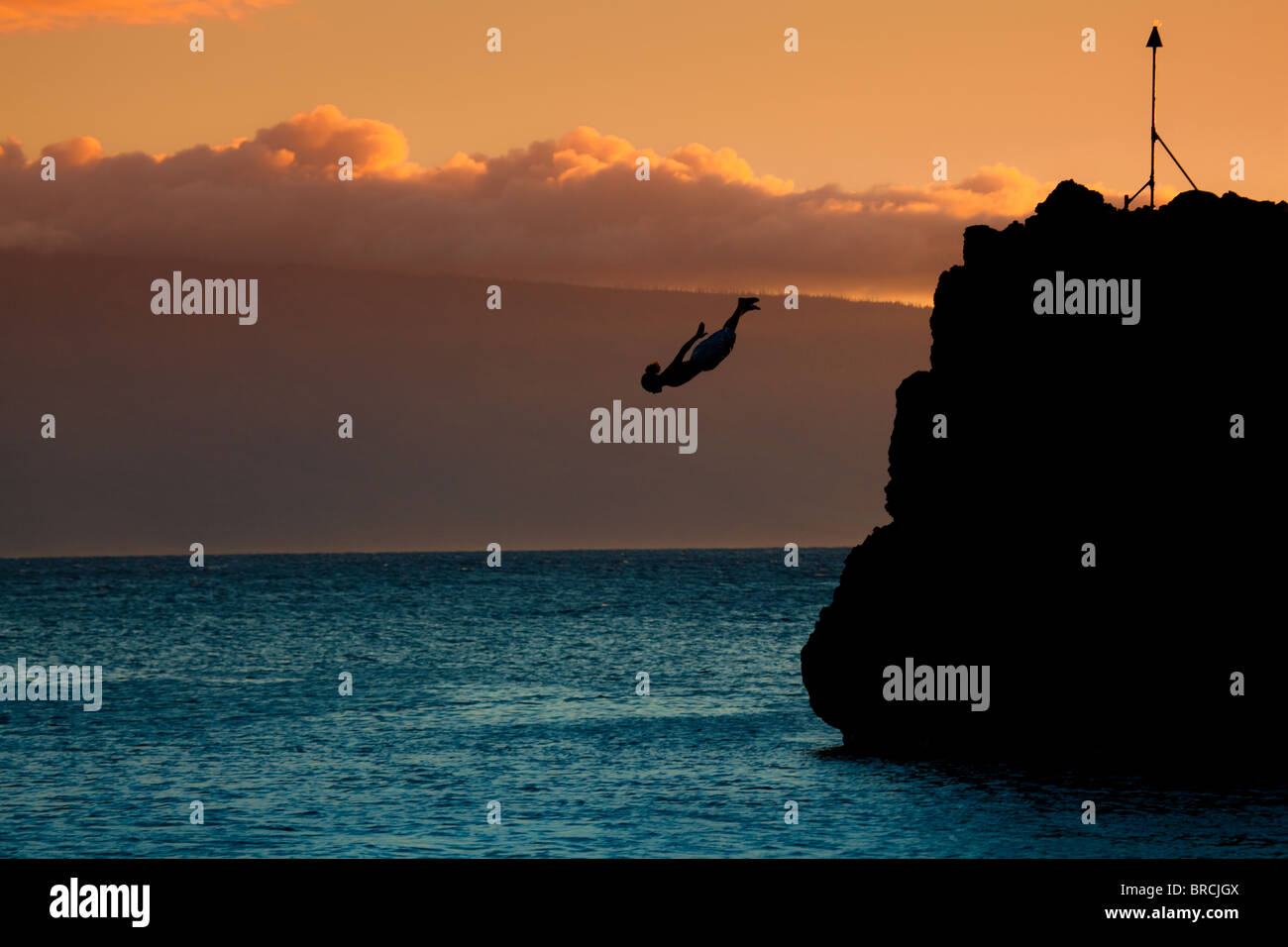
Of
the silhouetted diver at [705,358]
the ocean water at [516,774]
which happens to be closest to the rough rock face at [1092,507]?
the ocean water at [516,774]

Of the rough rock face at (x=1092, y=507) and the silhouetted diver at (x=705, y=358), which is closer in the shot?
the silhouetted diver at (x=705, y=358)

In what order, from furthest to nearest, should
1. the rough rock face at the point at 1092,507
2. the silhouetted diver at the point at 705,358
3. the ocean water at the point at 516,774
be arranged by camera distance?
1. the rough rock face at the point at 1092,507
2. the ocean water at the point at 516,774
3. the silhouetted diver at the point at 705,358

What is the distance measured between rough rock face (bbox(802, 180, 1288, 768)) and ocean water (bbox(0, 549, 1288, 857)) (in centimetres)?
206

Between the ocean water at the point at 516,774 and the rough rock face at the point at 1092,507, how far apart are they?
2.06 m

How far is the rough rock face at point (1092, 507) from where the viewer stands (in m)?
34.2

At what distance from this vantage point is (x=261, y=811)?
110 feet

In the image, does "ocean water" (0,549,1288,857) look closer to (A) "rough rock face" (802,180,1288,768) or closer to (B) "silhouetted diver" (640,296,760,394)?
(A) "rough rock face" (802,180,1288,768)

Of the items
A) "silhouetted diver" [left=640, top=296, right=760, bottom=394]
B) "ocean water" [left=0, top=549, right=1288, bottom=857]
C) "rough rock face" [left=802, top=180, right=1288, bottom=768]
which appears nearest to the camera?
"silhouetted diver" [left=640, top=296, right=760, bottom=394]

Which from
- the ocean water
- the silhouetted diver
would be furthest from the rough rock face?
the silhouetted diver

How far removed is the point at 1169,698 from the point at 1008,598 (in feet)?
15.4

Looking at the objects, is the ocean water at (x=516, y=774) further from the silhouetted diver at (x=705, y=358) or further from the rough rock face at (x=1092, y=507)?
the silhouetted diver at (x=705, y=358)

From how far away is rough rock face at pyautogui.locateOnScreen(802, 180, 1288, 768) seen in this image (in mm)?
34250

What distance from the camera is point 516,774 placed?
128 ft
